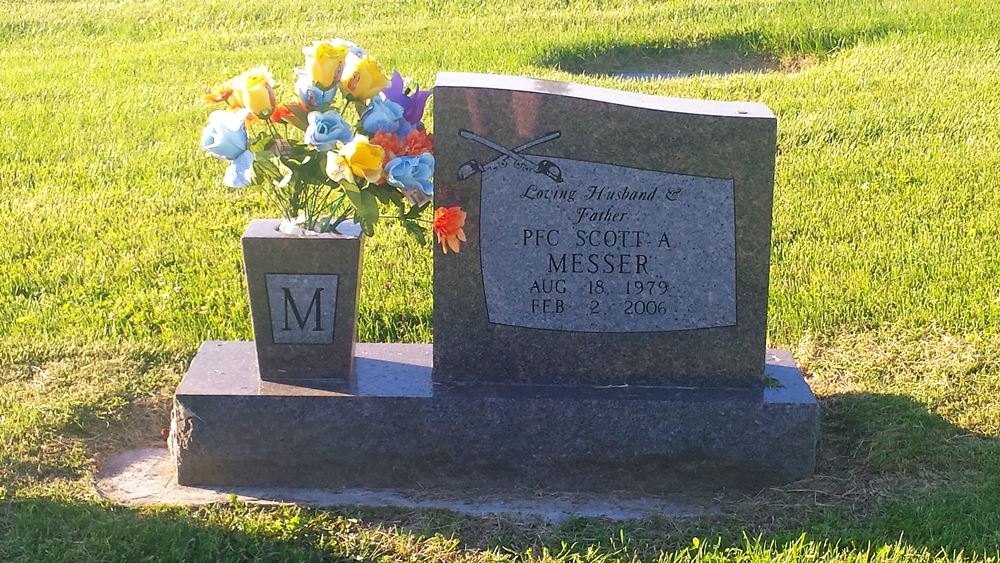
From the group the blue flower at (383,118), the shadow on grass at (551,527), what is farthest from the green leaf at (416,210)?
the shadow on grass at (551,527)

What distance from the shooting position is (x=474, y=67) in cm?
912

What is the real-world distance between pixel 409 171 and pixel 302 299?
55 cm

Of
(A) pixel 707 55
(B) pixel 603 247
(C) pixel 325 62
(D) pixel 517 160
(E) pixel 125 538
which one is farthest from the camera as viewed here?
(A) pixel 707 55

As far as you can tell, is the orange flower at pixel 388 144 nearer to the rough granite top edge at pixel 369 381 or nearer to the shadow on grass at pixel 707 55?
the rough granite top edge at pixel 369 381

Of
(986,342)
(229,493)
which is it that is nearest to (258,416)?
(229,493)

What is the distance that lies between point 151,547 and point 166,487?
0.43 metres

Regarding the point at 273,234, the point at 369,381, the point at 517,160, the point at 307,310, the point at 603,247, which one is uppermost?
the point at 517,160

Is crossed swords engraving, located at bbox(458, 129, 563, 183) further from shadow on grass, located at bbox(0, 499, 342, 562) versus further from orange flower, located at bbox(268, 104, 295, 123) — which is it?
shadow on grass, located at bbox(0, 499, 342, 562)

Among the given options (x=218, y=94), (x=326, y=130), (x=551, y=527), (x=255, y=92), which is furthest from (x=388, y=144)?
(x=551, y=527)

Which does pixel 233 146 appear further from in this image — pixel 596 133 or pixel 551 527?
pixel 551 527

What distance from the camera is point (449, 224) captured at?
3.67 metres

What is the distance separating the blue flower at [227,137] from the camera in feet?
11.8

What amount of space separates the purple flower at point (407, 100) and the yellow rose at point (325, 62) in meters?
0.19

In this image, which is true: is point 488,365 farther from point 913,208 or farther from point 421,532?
point 913,208
